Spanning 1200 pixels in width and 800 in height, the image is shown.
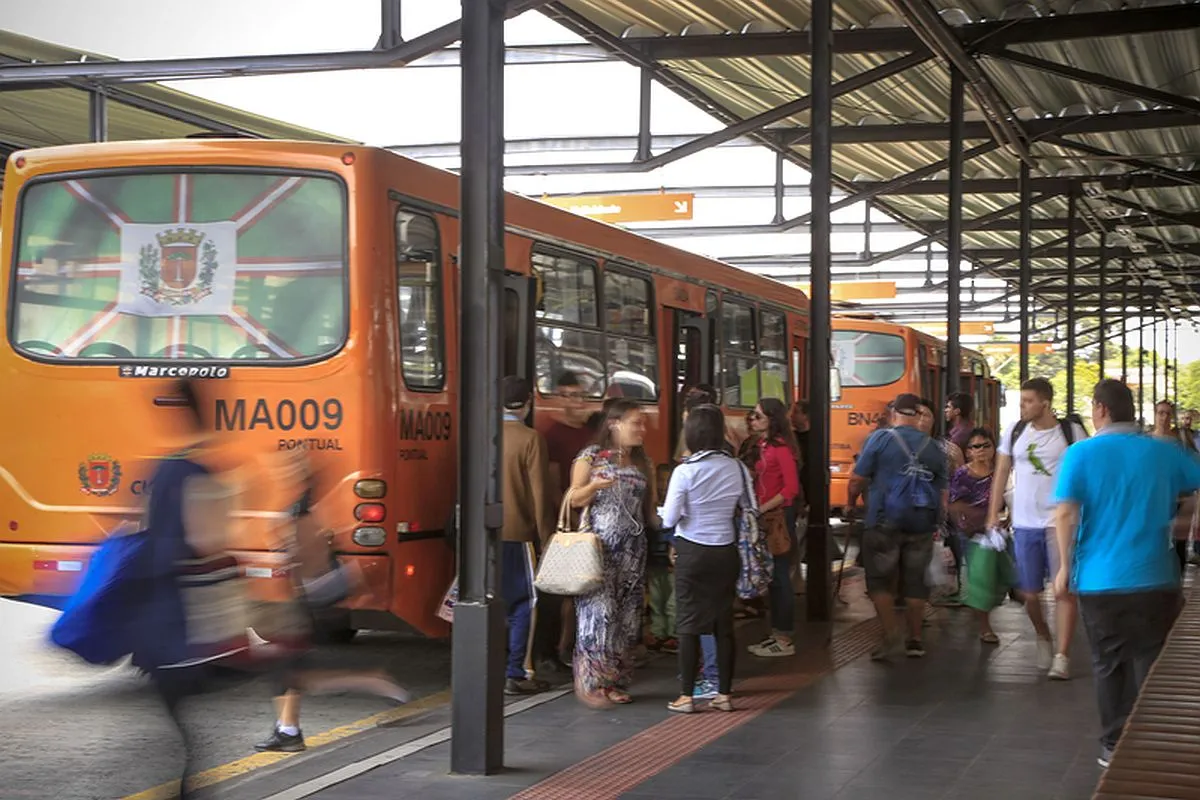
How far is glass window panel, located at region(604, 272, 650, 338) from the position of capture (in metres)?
12.8

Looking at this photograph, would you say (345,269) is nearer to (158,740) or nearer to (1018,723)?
(158,740)

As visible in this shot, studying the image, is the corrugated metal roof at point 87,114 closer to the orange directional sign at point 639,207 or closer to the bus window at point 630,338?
the orange directional sign at point 639,207

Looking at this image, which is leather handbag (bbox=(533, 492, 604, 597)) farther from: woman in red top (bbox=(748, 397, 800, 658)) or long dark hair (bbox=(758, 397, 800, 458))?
long dark hair (bbox=(758, 397, 800, 458))

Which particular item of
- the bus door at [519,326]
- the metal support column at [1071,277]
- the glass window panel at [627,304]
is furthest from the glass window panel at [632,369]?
the metal support column at [1071,277]

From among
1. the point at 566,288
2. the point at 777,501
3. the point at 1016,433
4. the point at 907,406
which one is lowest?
the point at 777,501

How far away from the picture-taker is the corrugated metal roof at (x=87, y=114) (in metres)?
16.6

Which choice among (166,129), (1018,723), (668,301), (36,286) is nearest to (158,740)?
(36,286)

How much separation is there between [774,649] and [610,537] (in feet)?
8.14

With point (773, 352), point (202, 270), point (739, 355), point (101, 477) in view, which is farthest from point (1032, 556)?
point (773, 352)

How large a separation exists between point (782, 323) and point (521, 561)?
9155 mm

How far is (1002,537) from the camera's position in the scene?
11031mm

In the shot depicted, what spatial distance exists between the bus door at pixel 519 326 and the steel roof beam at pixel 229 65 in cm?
323

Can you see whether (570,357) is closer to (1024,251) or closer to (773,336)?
(773,336)

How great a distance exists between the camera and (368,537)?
9.20 meters
